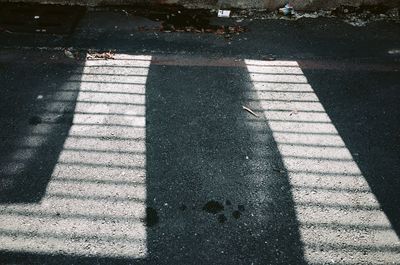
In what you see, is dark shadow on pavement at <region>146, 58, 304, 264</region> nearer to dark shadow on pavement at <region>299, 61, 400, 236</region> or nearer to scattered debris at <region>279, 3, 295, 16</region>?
dark shadow on pavement at <region>299, 61, 400, 236</region>

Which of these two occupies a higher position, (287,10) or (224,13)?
(287,10)

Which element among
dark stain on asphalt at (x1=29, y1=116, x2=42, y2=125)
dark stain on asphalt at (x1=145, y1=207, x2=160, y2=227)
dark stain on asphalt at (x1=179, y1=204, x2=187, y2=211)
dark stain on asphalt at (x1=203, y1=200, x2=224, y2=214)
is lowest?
dark stain on asphalt at (x1=145, y1=207, x2=160, y2=227)

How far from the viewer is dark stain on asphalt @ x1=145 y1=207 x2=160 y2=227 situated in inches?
135

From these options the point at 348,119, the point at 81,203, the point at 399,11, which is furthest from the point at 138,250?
the point at 399,11

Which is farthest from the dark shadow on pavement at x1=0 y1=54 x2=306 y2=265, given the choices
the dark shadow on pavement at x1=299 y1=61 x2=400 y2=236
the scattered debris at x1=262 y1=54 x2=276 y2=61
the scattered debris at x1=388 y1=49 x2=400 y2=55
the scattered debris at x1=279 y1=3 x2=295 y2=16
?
the scattered debris at x1=388 y1=49 x2=400 y2=55

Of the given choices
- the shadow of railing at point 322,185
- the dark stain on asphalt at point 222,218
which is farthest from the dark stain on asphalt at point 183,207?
the shadow of railing at point 322,185

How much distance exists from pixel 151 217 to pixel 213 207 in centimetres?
69

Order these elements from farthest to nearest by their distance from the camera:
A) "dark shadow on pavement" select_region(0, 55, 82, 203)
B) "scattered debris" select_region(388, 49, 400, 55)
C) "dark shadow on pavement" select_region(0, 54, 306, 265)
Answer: "scattered debris" select_region(388, 49, 400, 55)
"dark shadow on pavement" select_region(0, 55, 82, 203)
"dark shadow on pavement" select_region(0, 54, 306, 265)

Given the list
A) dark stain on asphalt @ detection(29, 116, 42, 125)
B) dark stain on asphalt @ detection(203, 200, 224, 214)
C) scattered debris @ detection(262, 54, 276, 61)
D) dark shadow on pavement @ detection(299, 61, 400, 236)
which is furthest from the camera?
scattered debris @ detection(262, 54, 276, 61)

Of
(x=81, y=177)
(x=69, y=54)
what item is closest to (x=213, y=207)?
(x=81, y=177)

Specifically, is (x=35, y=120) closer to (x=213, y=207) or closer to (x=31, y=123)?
(x=31, y=123)

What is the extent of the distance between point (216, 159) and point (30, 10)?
516cm

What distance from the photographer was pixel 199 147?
4.22 meters

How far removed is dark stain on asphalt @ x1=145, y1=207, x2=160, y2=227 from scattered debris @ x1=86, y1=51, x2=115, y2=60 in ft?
10.1
